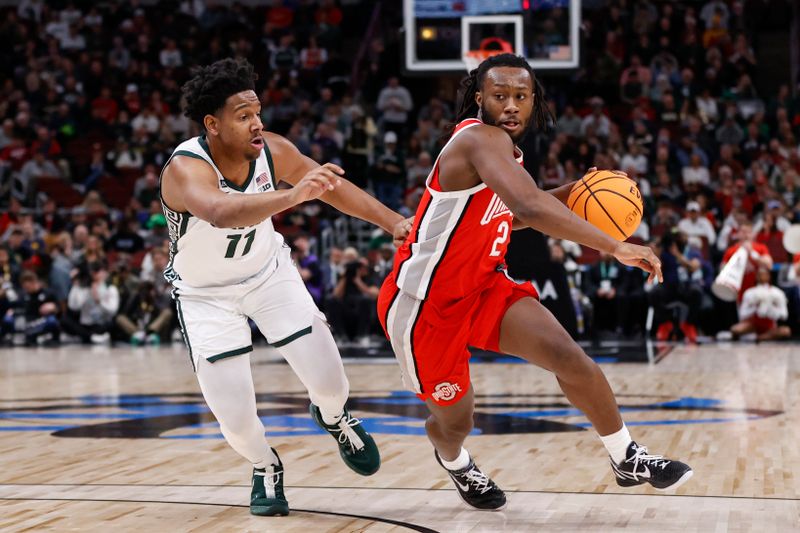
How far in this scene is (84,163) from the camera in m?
20.3

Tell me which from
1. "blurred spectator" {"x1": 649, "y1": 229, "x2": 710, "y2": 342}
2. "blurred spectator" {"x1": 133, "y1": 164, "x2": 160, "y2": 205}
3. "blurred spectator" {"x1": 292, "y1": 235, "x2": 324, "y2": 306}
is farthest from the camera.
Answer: "blurred spectator" {"x1": 133, "y1": 164, "x2": 160, "y2": 205}

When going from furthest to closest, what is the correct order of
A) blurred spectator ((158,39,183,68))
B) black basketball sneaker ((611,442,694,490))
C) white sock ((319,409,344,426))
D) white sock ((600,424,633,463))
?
blurred spectator ((158,39,183,68)) < white sock ((319,409,344,426)) < white sock ((600,424,633,463)) < black basketball sneaker ((611,442,694,490))

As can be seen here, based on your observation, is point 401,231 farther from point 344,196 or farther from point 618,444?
point 618,444

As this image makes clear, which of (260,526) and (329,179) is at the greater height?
(329,179)

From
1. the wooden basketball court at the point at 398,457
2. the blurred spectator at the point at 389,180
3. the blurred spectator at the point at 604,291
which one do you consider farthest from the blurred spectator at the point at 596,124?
the wooden basketball court at the point at 398,457

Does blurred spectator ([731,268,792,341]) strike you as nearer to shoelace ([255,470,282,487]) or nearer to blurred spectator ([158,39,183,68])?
shoelace ([255,470,282,487])

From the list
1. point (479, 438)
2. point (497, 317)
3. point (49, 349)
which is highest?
point (497, 317)

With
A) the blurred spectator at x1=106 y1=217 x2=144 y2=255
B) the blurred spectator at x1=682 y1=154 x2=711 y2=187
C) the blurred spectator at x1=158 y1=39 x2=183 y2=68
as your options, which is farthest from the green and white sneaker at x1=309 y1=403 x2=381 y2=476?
the blurred spectator at x1=158 y1=39 x2=183 y2=68

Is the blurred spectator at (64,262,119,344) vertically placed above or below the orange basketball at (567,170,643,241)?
below

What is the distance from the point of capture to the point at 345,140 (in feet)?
62.5

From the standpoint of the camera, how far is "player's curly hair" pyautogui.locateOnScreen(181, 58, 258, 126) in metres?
4.83

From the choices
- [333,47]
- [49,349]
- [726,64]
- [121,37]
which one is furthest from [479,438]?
[121,37]

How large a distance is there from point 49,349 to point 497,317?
38.7ft

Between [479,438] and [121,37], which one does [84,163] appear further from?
[479,438]
